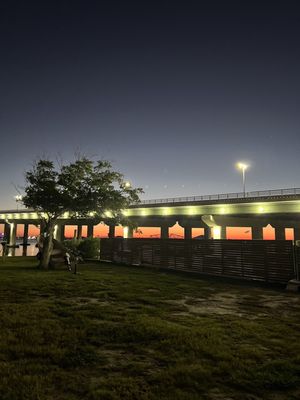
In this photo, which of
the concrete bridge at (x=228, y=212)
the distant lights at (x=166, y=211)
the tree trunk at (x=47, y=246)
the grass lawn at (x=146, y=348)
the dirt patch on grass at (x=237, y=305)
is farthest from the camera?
the distant lights at (x=166, y=211)

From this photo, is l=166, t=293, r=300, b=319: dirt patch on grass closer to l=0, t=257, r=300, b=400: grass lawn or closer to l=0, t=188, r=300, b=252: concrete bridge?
l=0, t=257, r=300, b=400: grass lawn

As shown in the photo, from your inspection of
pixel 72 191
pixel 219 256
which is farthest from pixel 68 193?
pixel 219 256

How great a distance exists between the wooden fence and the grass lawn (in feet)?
15.4

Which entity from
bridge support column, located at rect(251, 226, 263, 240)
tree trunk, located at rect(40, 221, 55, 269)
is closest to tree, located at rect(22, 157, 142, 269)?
tree trunk, located at rect(40, 221, 55, 269)

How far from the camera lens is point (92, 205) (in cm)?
2002

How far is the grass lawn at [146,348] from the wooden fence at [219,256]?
4697mm

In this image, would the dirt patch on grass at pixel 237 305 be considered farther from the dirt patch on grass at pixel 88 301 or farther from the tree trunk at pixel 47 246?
the tree trunk at pixel 47 246

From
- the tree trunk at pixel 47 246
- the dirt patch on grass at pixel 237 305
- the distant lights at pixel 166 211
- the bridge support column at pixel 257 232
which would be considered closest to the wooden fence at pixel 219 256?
the dirt patch on grass at pixel 237 305

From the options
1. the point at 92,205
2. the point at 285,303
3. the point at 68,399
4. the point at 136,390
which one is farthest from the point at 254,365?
the point at 92,205

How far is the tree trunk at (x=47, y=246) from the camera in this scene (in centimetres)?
1853

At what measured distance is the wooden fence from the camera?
14383 millimetres

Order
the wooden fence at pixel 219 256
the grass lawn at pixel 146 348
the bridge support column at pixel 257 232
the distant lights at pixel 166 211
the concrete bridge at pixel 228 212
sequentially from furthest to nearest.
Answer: the bridge support column at pixel 257 232, the distant lights at pixel 166 211, the concrete bridge at pixel 228 212, the wooden fence at pixel 219 256, the grass lawn at pixel 146 348

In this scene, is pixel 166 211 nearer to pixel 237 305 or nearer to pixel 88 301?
pixel 237 305

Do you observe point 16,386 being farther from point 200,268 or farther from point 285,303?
point 200,268
